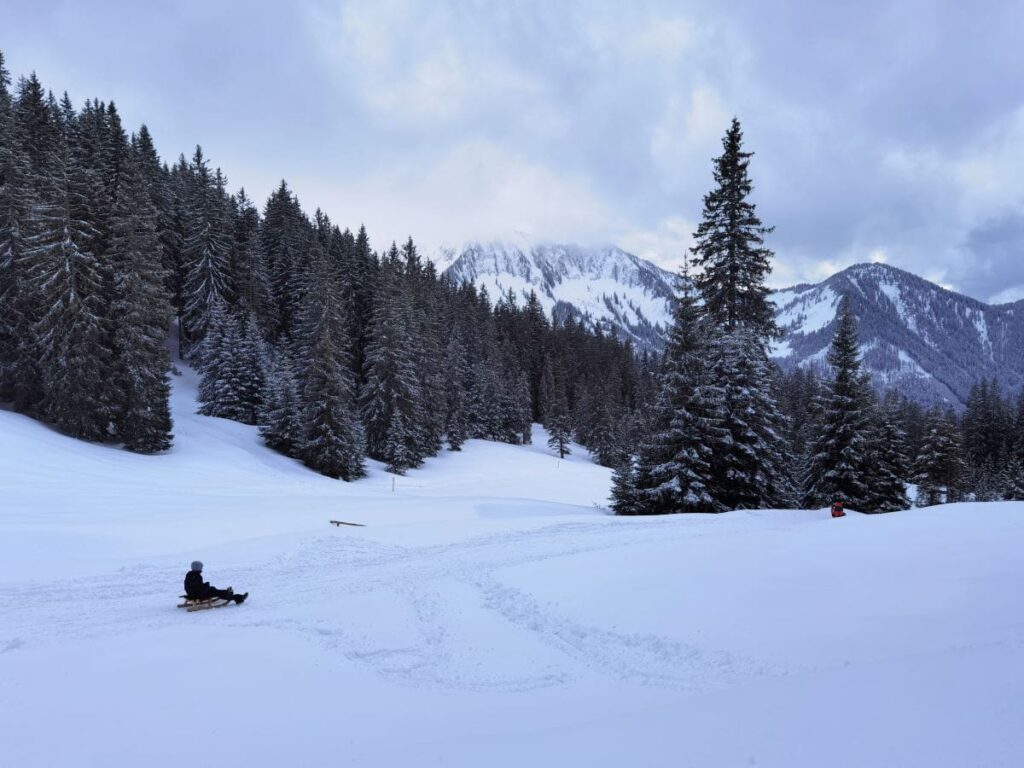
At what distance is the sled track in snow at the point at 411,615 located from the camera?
774cm

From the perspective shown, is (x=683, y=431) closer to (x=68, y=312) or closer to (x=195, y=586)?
(x=195, y=586)

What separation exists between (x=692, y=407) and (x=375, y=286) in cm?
3981

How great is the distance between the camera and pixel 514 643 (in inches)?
347

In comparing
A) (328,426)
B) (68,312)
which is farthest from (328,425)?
(68,312)

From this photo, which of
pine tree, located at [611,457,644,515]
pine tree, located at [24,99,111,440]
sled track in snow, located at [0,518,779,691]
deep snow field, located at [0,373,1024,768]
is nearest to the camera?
deep snow field, located at [0,373,1024,768]

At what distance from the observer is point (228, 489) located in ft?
77.4

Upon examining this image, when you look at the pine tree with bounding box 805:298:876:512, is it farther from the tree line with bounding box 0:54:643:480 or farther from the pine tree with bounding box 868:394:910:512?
the tree line with bounding box 0:54:643:480

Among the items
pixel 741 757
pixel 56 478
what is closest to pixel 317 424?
pixel 56 478

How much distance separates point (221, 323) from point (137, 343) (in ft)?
62.3

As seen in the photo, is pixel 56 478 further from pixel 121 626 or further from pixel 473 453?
pixel 473 453

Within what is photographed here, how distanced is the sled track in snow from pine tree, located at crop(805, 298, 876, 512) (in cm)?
1227

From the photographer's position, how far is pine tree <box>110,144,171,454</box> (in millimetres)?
27375

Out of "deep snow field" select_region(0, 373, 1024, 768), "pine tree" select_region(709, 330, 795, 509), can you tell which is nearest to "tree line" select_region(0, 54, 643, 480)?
"deep snow field" select_region(0, 373, 1024, 768)

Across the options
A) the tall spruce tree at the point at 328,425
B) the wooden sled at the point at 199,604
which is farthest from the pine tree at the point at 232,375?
the wooden sled at the point at 199,604
